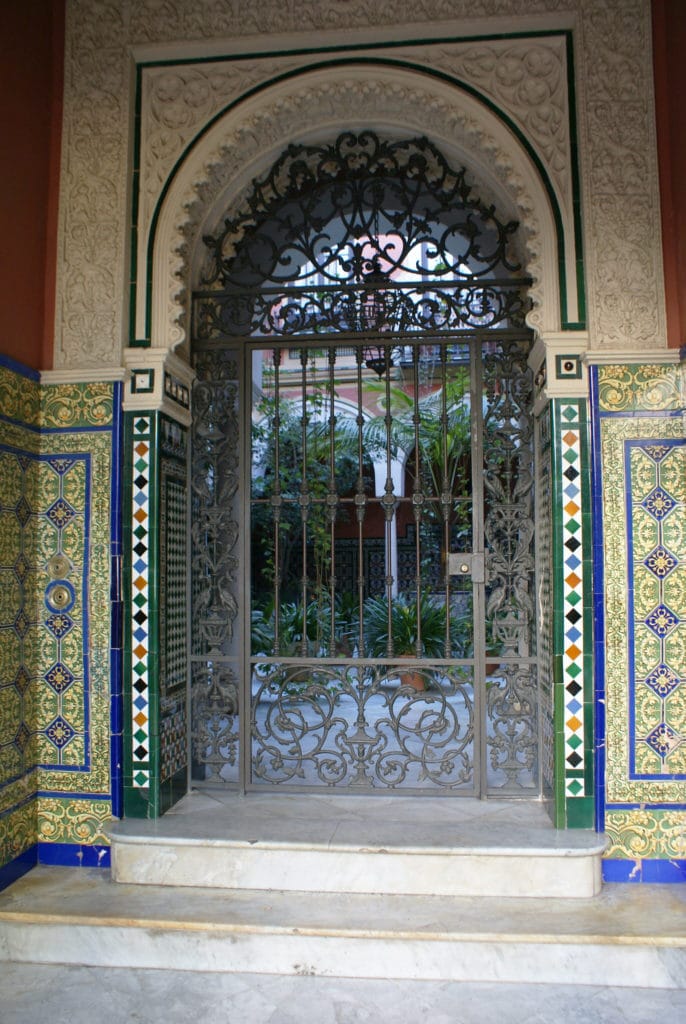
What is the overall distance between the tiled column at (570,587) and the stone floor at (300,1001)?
786 mm

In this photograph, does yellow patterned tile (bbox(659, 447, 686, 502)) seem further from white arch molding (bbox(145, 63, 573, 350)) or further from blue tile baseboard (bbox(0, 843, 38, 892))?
blue tile baseboard (bbox(0, 843, 38, 892))

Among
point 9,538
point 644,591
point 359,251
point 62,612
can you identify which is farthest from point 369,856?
point 359,251

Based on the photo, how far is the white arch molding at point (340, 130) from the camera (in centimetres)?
358

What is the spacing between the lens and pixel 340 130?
3.97m

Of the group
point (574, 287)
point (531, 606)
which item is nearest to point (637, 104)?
point (574, 287)

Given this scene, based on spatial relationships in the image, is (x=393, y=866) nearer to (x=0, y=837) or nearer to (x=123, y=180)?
(x=0, y=837)

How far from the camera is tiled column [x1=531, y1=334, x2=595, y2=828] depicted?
3.34m

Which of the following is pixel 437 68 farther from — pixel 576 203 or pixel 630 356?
pixel 630 356

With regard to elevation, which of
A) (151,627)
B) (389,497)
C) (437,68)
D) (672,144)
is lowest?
(151,627)

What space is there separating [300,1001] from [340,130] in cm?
392

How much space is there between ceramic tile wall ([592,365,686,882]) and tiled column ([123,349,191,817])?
6.53ft

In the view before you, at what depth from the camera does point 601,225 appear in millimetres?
3482

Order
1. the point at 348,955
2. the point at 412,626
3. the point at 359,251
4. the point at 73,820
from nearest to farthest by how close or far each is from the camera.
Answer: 1. the point at 348,955
2. the point at 73,820
3. the point at 359,251
4. the point at 412,626

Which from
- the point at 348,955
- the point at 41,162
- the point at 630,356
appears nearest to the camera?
the point at 348,955
